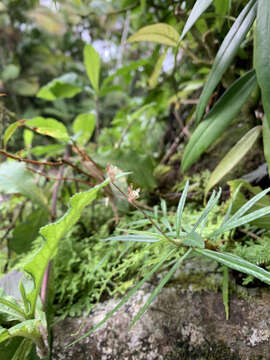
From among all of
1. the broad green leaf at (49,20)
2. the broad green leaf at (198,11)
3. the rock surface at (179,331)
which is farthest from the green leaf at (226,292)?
the broad green leaf at (49,20)

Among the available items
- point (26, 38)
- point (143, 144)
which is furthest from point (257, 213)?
point (26, 38)

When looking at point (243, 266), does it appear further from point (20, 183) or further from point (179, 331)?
point (20, 183)

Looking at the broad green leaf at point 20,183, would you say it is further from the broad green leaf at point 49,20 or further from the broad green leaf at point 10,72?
the broad green leaf at point 10,72

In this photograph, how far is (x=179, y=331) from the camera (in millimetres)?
353

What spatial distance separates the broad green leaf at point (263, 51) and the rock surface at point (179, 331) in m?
0.27

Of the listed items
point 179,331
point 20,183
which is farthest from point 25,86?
point 179,331

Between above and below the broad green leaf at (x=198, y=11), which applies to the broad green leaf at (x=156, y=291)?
below

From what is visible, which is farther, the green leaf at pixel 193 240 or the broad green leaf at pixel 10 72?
the broad green leaf at pixel 10 72

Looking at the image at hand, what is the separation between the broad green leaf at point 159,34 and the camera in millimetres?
488

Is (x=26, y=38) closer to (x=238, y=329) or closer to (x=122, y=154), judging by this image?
(x=122, y=154)

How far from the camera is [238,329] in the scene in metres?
0.33

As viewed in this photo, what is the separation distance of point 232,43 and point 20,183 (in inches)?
20.3

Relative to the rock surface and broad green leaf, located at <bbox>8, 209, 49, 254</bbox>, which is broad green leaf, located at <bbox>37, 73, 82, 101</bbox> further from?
the rock surface

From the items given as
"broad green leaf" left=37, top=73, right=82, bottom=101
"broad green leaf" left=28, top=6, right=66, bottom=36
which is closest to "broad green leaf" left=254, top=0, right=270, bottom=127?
"broad green leaf" left=37, top=73, right=82, bottom=101
